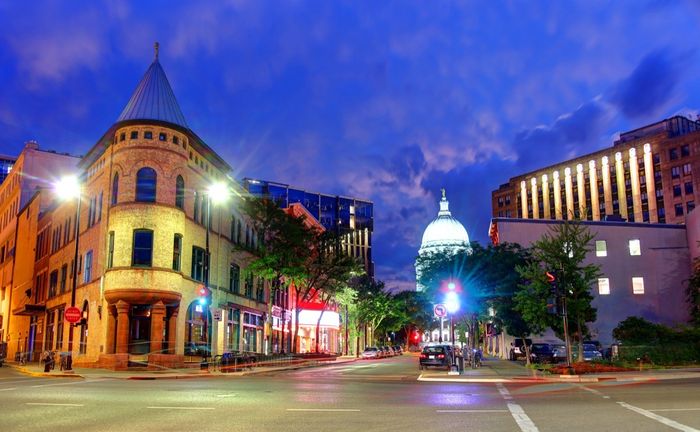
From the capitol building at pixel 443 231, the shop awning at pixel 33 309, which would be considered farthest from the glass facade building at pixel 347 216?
the shop awning at pixel 33 309

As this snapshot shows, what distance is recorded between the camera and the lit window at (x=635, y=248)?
229ft

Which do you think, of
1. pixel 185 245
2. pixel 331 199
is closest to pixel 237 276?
pixel 185 245

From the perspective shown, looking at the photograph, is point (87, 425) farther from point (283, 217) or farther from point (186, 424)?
point (283, 217)

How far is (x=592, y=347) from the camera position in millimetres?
49250

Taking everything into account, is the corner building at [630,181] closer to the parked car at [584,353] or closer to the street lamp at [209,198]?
the parked car at [584,353]

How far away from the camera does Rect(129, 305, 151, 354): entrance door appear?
39562mm

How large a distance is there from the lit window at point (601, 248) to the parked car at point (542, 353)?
22728 millimetres

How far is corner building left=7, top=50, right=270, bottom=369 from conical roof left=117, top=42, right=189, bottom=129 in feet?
0.26

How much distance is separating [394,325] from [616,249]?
46.3m

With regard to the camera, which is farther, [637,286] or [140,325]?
[637,286]

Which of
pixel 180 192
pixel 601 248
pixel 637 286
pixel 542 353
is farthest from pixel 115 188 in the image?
pixel 637 286

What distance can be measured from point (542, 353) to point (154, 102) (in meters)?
33.4

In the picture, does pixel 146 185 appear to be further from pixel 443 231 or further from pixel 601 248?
pixel 443 231

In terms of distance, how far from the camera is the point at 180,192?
140 feet
